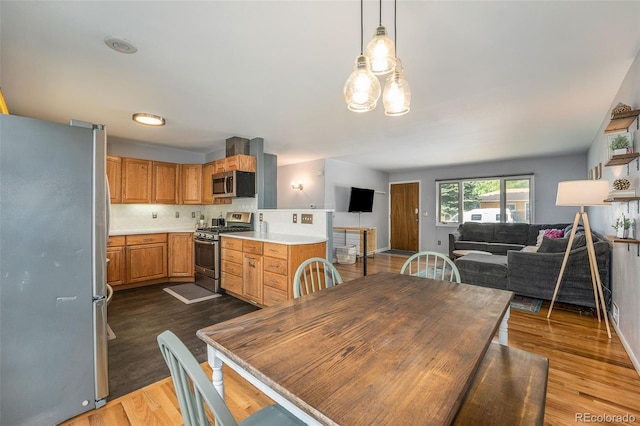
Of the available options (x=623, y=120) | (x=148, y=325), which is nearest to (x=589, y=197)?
(x=623, y=120)

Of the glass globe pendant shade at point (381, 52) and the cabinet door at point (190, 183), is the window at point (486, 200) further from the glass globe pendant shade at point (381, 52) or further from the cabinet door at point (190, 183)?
the glass globe pendant shade at point (381, 52)

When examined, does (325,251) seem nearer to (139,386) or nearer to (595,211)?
(139,386)

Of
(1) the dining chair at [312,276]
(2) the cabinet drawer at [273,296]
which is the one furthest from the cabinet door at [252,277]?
(1) the dining chair at [312,276]

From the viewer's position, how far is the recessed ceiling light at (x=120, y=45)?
1874 mm

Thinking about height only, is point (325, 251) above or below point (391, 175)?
below

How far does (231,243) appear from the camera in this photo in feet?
12.6

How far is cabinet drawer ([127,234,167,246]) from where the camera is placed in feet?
13.9

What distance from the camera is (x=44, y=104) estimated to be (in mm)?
3023

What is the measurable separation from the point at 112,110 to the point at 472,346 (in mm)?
3999

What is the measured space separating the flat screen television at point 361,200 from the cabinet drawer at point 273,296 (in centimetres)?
395

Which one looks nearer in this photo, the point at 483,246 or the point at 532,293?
the point at 532,293

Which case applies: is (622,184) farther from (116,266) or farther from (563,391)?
(116,266)

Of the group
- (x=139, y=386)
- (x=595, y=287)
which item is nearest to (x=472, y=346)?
(x=139, y=386)

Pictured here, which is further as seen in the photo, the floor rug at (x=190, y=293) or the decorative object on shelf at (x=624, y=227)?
the floor rug at (x=190, y=293)
